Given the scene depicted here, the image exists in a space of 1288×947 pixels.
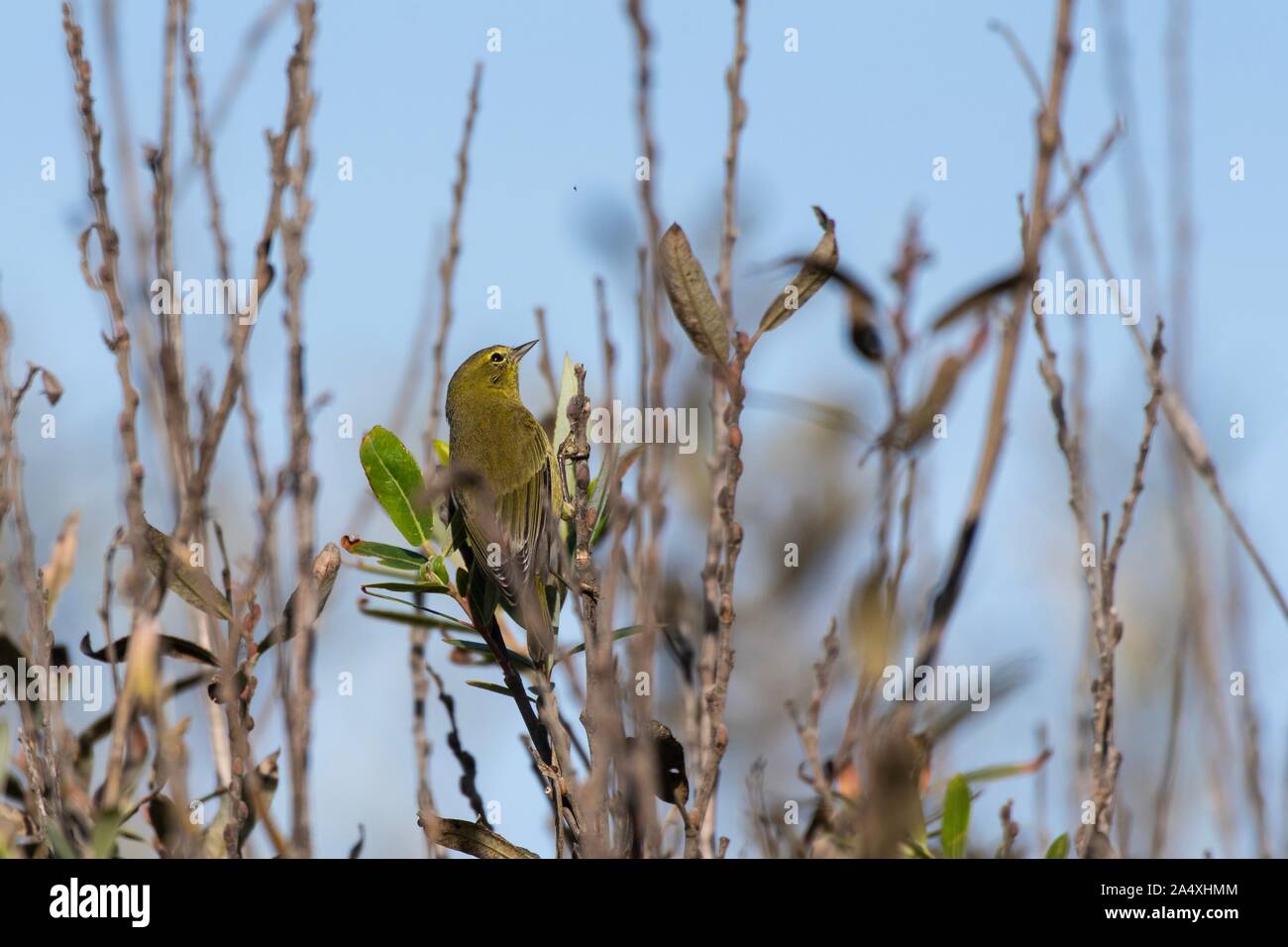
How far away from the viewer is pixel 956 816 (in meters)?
2.10

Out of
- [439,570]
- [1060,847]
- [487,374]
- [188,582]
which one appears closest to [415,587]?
[439,570]

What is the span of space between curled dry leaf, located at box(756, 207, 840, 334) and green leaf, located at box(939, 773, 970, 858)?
34.4 inches

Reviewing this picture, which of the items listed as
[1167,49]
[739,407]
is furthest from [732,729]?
[739,407]

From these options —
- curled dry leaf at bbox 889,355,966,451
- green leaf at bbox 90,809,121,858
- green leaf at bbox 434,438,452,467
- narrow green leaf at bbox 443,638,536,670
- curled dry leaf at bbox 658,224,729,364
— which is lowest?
green leaf at bbox 90,809,121,858

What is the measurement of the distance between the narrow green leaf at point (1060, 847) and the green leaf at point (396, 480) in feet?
3.97

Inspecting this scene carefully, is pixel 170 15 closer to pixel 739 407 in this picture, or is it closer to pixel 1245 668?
pixel 739 407

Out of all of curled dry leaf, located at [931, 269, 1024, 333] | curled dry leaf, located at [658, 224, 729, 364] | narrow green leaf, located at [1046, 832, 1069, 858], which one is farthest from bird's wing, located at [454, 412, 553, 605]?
curled dry leaf, located at [931, 269, 1024, 333]

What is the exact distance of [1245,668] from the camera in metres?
2.36

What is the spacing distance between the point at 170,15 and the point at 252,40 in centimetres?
15

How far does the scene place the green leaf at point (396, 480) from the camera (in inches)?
86.9

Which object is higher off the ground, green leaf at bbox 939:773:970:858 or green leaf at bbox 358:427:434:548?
green leaf at bbox 358:427:434:548

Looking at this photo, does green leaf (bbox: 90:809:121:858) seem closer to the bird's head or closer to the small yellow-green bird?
the small yellow-green bird

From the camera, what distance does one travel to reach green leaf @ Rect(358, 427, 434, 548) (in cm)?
221
